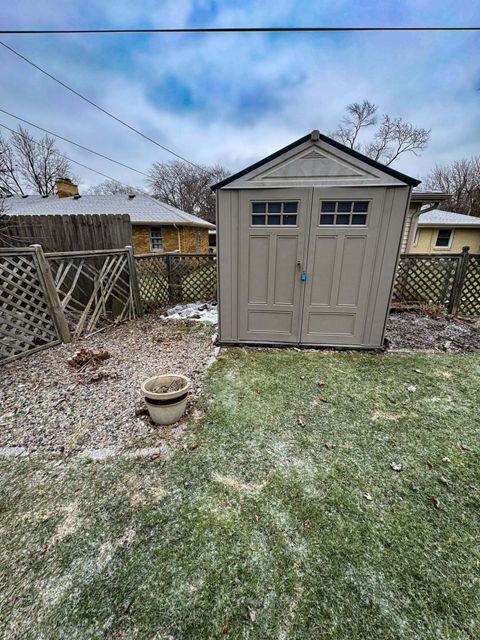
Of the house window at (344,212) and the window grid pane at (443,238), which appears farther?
the window grid pane at (443,238)

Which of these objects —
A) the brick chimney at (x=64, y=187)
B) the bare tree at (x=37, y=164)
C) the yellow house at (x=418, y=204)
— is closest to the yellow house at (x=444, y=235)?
the yellow house at (x=418, y=204)

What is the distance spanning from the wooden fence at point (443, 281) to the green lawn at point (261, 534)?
4184 millimetres

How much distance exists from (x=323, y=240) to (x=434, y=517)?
321 cm

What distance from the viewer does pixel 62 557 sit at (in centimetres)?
157

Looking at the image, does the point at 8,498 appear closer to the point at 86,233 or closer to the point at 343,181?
the point at 343,181

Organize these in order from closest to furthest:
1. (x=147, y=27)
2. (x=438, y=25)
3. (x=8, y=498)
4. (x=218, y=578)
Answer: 1. (x=218, y=578)
2. (x=8, y=498)
3. (x=438, y=25)
4. (x=147, y=27)

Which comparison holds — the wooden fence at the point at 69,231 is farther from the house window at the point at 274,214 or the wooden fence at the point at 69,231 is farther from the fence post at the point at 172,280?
the house window at the point at 274,214

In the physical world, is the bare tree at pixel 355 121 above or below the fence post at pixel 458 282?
above

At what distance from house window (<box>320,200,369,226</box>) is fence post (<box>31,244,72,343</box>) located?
4.19 m

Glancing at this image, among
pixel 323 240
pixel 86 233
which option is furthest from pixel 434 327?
pixel 86 233

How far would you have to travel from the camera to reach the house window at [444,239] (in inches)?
563

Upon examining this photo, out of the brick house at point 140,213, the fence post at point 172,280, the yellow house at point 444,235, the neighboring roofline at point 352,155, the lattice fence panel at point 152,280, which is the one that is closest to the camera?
the neighboring roofline at point 352,155

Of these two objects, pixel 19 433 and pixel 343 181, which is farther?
pixel 343 181

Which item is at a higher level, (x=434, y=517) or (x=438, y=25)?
(x=438, y=25)
